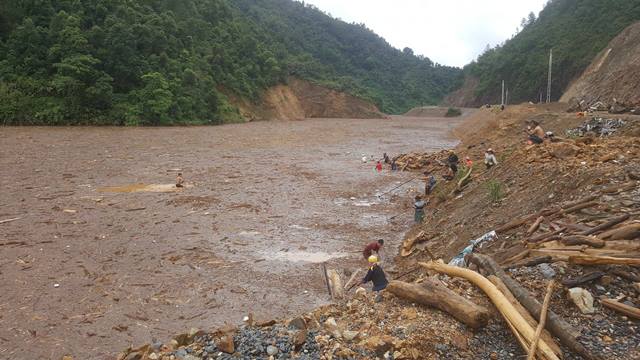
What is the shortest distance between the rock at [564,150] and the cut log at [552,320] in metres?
7.74

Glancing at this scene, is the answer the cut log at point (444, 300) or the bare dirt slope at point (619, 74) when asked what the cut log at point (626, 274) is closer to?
the cut log at point (444, 300)

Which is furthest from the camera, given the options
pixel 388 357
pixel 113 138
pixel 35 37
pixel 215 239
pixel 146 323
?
pixel 35 37

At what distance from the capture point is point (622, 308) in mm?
4609

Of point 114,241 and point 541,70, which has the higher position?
point 541,70

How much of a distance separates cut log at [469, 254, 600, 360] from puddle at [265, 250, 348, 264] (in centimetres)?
562

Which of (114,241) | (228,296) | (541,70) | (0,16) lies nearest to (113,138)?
(0,16)

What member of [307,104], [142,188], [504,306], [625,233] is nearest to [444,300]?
[504,306]

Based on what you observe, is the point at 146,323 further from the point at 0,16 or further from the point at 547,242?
the point at 0,16

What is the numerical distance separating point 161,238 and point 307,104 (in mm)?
61307

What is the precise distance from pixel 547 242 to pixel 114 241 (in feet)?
32.7

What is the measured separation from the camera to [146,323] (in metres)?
7.43

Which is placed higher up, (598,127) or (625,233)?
(598,127)

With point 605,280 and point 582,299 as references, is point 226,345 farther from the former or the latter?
point 605,280

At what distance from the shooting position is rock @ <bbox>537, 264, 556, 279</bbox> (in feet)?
17.3
